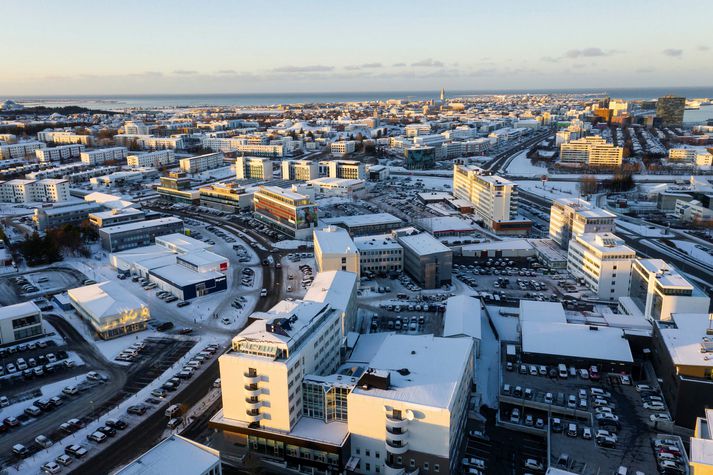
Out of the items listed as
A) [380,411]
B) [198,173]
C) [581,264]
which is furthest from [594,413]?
[198,173]

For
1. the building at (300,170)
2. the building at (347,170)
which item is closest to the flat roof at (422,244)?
the building at (347,170)

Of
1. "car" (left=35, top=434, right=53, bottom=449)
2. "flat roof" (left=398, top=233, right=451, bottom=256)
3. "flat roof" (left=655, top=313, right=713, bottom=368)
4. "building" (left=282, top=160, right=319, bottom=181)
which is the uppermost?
"building" (left=282, top=160, right=319, bottom=181)

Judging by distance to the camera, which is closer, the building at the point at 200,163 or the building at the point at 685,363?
the building at the point at 685,363

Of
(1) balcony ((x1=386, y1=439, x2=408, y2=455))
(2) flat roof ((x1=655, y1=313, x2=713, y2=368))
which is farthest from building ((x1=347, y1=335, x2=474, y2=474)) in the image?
(2) flat roof ((x1=655, y1=313, x2=713, y2=368))

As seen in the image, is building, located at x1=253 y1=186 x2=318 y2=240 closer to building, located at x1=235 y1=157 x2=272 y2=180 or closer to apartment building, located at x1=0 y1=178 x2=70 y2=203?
building, located at x1=235 y1=157 x2=272 y2=180

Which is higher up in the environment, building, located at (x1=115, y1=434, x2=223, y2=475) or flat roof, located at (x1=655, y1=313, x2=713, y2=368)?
flat roof, located at (x1=655, y1=313, x2=713, y2=368)

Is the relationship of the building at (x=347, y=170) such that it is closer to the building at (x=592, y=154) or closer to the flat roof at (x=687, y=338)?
the building at (x=592, y=154)

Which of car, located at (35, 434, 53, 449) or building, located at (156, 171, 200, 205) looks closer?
car, located at (35, 434, 53, 449)
